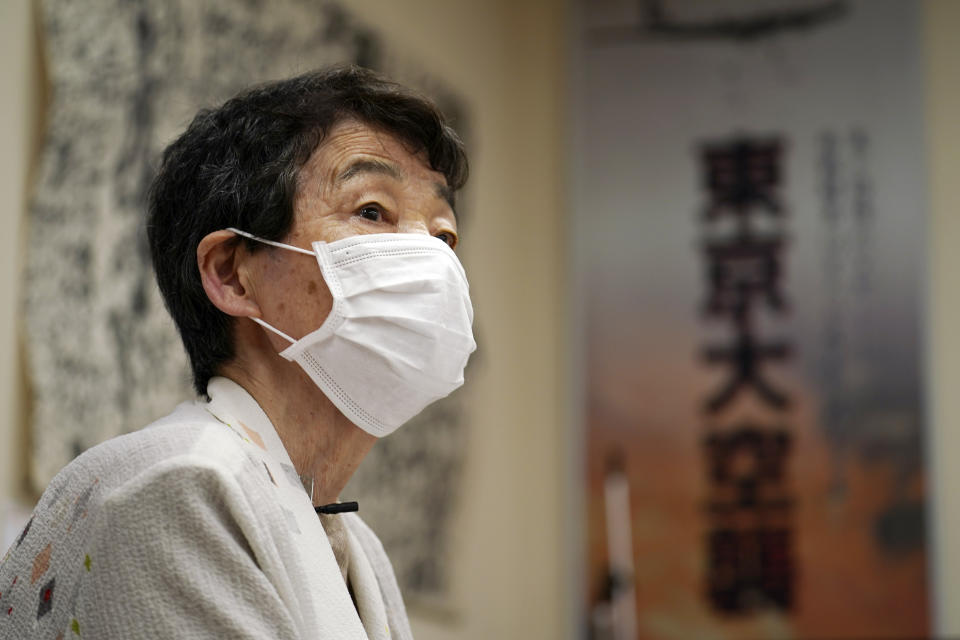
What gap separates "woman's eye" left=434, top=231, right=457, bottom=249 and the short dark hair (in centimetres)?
8

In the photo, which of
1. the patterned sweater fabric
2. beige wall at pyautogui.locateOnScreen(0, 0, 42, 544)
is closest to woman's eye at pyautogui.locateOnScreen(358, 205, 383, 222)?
the patterned sweater fabric

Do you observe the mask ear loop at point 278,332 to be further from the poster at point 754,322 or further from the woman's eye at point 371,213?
the poster at point 754,322

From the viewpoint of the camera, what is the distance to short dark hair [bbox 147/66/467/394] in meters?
1.35

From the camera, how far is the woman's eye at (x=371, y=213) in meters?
1.38

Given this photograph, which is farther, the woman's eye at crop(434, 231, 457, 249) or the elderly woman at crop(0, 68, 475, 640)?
the woman's eye at crop(434, 231, 457, 249)

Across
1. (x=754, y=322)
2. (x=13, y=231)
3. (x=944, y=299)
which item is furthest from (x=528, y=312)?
(x=13, y=231)

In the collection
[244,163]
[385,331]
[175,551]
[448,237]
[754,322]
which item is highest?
[244,163]

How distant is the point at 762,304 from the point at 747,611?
3.77ft

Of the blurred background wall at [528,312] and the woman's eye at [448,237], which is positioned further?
the blurred background wall at [528,312]

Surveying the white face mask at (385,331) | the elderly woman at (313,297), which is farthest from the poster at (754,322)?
the white face mask at (385,331)

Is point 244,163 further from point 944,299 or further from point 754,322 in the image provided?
point 944,299

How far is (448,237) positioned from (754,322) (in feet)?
10.1

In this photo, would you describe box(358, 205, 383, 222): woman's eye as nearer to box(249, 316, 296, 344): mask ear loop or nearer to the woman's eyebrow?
the woman's eyebrow

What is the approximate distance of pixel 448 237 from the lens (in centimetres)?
149
